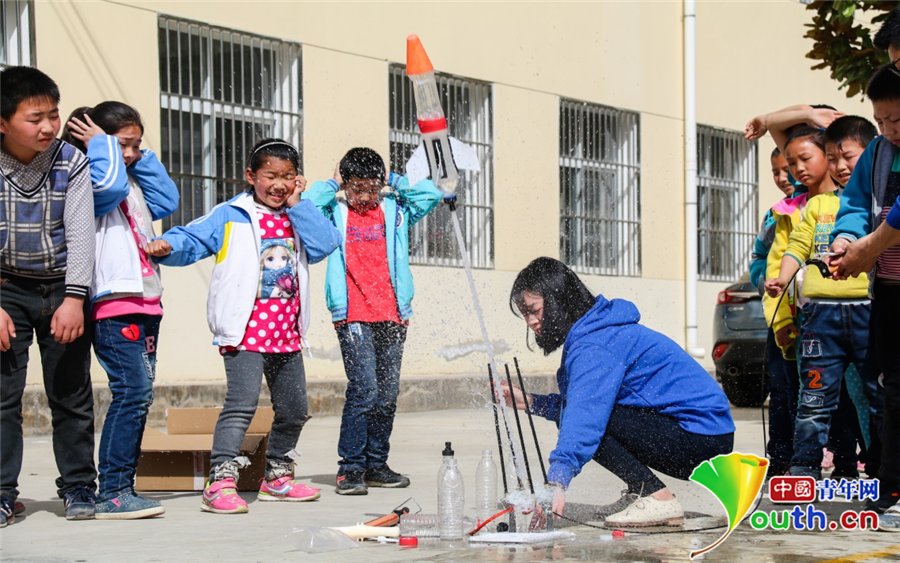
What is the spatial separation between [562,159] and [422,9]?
267cm

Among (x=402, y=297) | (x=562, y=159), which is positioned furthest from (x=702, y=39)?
(x=402, y=297)

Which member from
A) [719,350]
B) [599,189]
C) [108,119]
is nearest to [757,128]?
[108,119]

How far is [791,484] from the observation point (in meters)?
5.21

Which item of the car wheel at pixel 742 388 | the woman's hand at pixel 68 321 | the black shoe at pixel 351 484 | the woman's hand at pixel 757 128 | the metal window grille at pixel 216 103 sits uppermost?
the metal window grille at pixel 216 103

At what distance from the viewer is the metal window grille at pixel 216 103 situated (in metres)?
10.4

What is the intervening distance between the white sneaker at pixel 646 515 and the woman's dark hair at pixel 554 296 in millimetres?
A: 706

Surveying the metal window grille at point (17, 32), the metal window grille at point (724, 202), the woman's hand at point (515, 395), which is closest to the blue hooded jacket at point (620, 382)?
the woman's hand at point (515, 395)

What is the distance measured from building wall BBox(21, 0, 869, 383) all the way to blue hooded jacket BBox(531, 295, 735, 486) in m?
5.89

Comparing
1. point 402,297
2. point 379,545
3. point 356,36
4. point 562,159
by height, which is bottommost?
point 379,545

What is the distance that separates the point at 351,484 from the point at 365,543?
149 cm

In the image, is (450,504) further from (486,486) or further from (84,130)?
(84,130)

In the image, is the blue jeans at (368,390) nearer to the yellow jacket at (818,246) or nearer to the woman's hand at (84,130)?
the woman's hand at (84,130)

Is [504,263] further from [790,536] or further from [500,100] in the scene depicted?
[790,536]

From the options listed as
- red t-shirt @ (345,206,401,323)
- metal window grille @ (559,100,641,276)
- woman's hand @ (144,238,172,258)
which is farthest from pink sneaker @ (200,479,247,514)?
metal window grille @ (559,100,641,276)
